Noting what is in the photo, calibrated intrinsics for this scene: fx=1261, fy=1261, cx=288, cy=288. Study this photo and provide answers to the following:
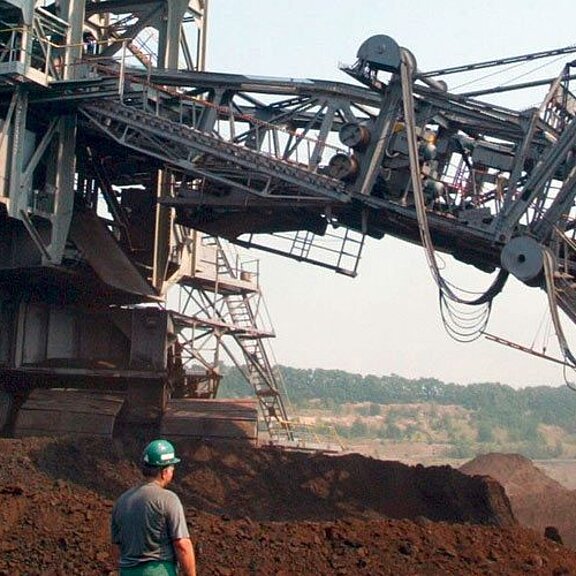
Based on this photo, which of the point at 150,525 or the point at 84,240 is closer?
the point at 150,525

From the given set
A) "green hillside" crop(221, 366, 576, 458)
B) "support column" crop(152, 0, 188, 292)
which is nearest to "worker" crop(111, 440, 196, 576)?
"support column" crop(152, 0, 188, 292)

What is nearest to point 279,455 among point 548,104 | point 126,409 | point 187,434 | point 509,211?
point 187,434

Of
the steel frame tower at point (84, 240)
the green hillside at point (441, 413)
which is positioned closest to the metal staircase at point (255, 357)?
the steel frame tower at point (84, 240)

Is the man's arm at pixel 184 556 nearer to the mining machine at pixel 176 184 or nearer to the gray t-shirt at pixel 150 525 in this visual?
the gray t-shirt at pixel 150 525

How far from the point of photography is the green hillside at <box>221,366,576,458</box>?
85.6 meters

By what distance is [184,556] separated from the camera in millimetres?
8680

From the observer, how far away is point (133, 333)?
Result: 24094 mm

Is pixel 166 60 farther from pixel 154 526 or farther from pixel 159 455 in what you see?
pixel 154 526

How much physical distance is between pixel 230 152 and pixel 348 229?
2.37m

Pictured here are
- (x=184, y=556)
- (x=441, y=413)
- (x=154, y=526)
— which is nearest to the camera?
(x=184, y=556)

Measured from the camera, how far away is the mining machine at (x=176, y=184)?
757 inches

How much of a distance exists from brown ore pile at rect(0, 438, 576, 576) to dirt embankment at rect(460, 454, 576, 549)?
3396 mm

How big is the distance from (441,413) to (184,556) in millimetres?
103777

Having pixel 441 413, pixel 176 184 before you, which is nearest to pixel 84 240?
pixel 176 184
